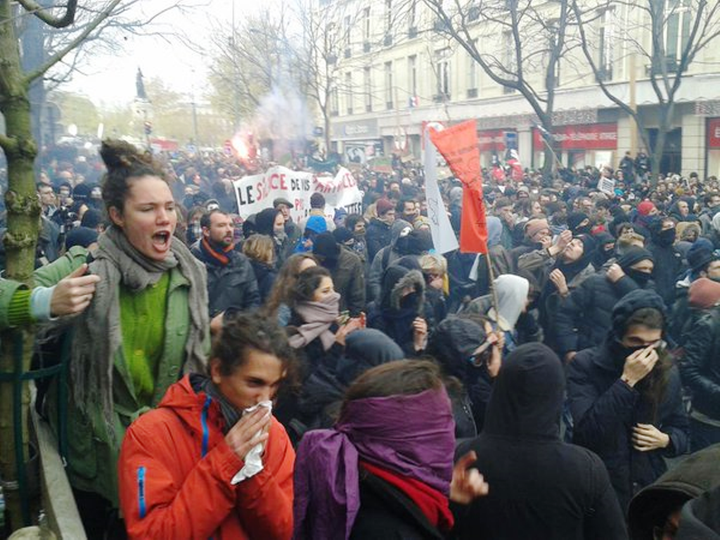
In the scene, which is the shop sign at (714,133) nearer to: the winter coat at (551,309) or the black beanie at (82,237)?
the winter coat at (551,309)

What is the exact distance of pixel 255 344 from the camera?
90.3 inches

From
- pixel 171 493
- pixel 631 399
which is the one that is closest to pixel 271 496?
pixel 171 493

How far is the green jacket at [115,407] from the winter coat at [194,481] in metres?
0.55

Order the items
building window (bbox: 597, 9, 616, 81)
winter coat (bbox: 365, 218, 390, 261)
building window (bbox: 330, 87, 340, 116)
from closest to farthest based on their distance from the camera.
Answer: winter coat (bbox: 365, 218, 390, 261) → building window (bbox: 597, 9, 616, 81) → building window (bbox: 330, 87, 340, 116)

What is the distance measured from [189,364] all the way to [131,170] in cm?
76

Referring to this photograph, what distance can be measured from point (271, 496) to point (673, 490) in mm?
1124

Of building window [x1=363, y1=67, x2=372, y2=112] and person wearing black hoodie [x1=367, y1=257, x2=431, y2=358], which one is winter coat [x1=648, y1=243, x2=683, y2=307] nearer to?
person wearing black hoodie [x1=367, y1=257, x2=431, y2=358]

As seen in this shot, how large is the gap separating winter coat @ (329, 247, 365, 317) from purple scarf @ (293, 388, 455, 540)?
435cm

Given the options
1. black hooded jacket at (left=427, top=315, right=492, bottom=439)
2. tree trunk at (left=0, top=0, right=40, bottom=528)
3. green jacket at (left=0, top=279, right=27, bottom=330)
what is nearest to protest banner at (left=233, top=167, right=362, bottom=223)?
black hooded jacket at (left=427, top=315, right=492, bottom=439)

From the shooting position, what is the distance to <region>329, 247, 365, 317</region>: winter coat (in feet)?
21.2

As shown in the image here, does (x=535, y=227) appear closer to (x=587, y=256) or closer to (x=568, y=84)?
(x=587, y=256)

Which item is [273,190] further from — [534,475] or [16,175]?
[534,475]

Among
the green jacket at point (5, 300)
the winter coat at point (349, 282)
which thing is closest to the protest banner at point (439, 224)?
the winter coat at point (349, 282)

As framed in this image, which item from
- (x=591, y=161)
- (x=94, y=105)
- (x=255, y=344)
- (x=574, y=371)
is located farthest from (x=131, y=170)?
(x=94, y=105)
